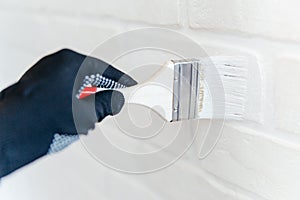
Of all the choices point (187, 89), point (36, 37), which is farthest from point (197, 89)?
point (36, 37)

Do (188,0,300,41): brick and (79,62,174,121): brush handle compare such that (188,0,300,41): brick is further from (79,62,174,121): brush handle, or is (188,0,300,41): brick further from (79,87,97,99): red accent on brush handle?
(79,87,97,99): red accent on brush handle

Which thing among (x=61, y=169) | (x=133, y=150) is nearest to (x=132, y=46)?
(x=133, y=150)

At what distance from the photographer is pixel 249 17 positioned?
552mm

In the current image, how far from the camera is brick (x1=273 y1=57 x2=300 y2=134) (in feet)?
1.70

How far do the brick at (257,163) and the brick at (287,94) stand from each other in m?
0.03

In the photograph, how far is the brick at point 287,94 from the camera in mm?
517

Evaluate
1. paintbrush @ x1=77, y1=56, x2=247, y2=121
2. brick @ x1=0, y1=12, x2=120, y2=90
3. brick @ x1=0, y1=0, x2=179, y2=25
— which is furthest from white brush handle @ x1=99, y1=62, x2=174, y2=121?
brick @ x1=0, y1=12, x2=120, y2=90

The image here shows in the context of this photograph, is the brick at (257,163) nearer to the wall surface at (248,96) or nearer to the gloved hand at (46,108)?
the wall surface at (248,96)

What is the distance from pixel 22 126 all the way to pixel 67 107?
0.05m

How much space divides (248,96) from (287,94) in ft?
0.20

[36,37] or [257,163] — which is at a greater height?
[36,37]

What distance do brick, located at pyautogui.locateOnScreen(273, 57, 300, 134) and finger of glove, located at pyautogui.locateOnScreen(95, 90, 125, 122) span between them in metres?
Answer: 0.19

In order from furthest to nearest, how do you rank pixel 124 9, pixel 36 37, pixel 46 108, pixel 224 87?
pixel 36 37 < pixel 124 9 < pixel 224 87 < pixel 46 108

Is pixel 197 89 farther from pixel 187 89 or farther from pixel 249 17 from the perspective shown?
pixel 249 17
